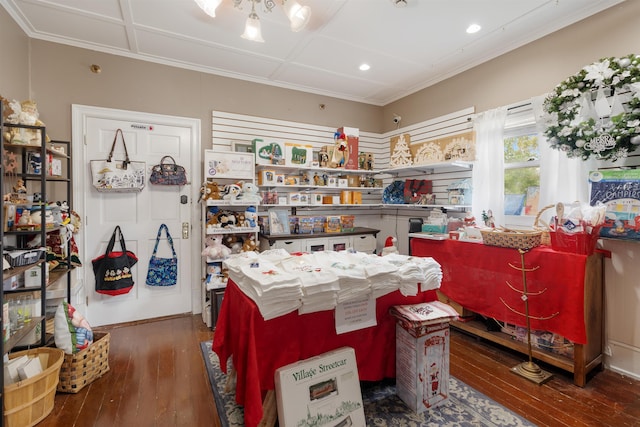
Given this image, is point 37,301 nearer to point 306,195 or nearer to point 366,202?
point 306,195

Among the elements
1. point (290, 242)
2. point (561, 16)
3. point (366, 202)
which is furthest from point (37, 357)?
point (561, 16)

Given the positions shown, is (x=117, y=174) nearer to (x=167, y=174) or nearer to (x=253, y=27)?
(x=167, y=174)

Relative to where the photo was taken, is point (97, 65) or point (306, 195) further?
point (306, 195)

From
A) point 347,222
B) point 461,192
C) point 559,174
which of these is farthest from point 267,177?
point 559,174

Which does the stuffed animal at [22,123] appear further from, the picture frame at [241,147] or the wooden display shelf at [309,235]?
the wooden display shelf at [309,235]

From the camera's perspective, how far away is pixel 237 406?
2092 millimetres

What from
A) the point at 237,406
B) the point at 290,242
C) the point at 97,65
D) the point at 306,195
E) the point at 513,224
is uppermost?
the point at 97,65

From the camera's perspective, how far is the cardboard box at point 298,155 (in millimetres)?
4180

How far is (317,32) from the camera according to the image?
3.05m

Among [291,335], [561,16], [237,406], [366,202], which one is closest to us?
[291,335]

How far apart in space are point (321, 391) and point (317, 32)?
3.08 m

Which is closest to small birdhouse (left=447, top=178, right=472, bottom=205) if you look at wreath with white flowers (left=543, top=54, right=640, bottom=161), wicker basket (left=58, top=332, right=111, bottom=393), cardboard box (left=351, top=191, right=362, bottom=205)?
wreath with white flowers (left=543, top=54, right=640, bottom=161)

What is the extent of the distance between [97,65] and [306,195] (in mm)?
2810

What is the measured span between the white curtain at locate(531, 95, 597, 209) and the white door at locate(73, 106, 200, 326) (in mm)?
3763
